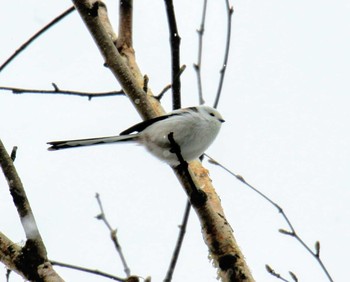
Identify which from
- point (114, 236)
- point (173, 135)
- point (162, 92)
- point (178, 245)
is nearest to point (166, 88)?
point (162, 92)

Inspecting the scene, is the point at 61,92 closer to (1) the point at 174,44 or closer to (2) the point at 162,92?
(2) the point at 162,92

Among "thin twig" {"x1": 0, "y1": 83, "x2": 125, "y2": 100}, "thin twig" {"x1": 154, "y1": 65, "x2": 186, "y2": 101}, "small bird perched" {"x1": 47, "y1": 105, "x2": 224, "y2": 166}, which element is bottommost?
"small bird perched" {"x1": 47, "y1": 105, "x2": 224, "y2": 166}

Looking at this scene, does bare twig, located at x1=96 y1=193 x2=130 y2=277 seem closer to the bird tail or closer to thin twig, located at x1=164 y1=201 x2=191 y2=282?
thin twig, located at x1=164 y1=201 x2=191 y2=282

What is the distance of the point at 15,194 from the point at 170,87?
1.40m

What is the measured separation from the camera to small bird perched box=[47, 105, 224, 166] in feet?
10.5

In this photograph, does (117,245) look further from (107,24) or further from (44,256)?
(107,24)

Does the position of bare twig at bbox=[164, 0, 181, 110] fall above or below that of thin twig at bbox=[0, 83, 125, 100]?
below

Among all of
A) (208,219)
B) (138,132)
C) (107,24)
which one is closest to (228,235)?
(208,219)

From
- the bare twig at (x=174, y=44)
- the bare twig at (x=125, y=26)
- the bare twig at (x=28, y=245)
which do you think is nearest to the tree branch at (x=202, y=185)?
the bare twig at (x=174, y=44)

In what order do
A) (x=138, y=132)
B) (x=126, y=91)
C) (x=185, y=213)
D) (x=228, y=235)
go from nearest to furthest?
(x=228, y=235) < (x=185, y=213) < (x=126, y=91) < (x=138, y=132)

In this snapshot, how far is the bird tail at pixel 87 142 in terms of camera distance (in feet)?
9.91

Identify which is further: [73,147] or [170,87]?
[170,87]

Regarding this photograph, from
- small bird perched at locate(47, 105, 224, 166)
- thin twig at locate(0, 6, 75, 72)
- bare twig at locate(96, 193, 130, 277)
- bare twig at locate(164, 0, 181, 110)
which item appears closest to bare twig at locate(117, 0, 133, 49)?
thin twig at locate(0, 6, 75, 72)

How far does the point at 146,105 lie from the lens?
123 inches
